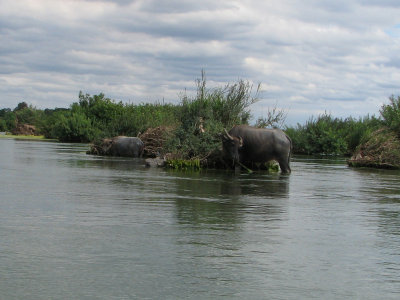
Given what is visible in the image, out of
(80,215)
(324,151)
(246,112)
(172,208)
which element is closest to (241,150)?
(246,112)

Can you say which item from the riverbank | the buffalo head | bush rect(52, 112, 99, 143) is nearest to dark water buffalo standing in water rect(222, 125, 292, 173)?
the buffalo head

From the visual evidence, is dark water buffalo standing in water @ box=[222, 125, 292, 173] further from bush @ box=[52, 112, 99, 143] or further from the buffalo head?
bush @ box=[52, 112, 99, 143]

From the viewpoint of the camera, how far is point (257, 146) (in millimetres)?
26625

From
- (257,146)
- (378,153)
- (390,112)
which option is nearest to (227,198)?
(257,146)

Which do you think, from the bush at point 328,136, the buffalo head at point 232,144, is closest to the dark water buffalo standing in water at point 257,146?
the buffalo head at point 232,144

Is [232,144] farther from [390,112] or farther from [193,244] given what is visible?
[390,112]

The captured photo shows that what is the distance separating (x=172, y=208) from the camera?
44.0 ft

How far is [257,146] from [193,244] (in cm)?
1744

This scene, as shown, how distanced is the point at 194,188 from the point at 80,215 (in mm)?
6534

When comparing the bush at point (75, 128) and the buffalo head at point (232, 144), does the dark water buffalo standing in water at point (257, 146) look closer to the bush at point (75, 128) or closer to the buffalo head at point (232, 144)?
the buffalo head at point (232, 144)

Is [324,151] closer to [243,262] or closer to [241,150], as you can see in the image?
[241,150]

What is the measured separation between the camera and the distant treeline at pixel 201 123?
94.0 ft

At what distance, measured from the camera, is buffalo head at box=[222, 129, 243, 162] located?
26.1m

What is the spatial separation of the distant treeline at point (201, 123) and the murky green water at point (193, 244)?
11.5 meters
